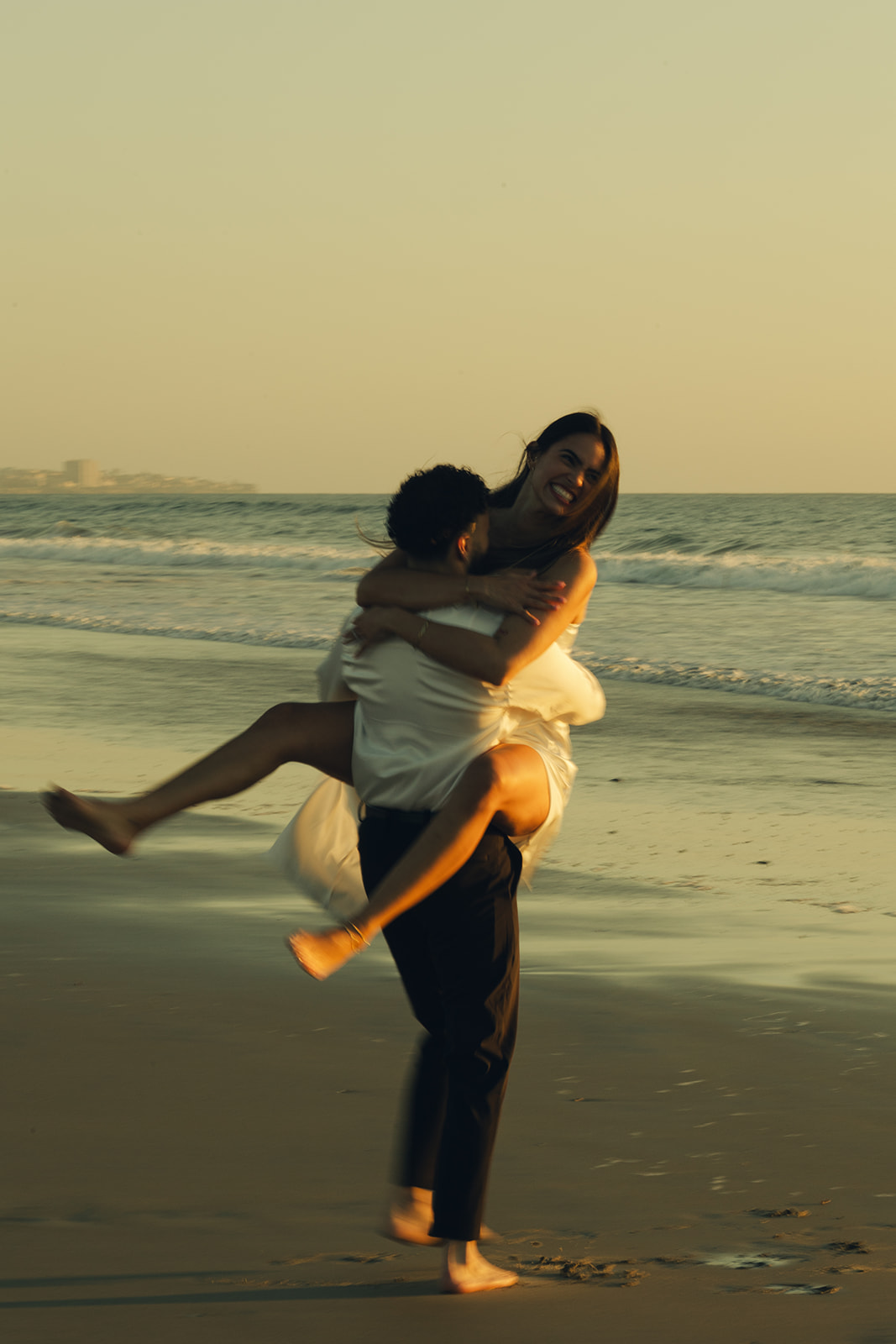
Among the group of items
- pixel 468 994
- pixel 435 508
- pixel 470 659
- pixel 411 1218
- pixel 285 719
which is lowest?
pixel 411 1218

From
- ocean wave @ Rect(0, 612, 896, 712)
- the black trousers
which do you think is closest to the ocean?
ocean wave @ Rect(0, 612, 896, 712)

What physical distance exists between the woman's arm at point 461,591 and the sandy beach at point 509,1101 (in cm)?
119

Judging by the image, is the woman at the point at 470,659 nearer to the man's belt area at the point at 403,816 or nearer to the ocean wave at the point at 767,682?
the man's belt area at the point at 403,816

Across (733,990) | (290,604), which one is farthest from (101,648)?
(733,990)

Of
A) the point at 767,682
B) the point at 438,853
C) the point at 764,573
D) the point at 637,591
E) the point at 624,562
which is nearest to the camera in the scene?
the point at 438,853

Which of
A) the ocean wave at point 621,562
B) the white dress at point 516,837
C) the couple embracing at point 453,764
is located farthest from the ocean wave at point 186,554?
the couple embracing at point 453,764

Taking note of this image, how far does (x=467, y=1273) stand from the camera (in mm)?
2557

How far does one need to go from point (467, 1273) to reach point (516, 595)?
120 centimetres

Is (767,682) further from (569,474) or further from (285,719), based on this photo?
(285,719)

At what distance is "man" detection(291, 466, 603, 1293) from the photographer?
2594mm

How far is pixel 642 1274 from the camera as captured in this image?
2.59 meters

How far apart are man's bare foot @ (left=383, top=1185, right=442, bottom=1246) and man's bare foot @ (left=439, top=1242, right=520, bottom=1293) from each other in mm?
113

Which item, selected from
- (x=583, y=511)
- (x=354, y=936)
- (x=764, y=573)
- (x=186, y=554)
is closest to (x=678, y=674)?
(x=583, y=511)

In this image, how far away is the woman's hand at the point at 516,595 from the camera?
265 cm
